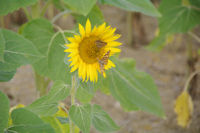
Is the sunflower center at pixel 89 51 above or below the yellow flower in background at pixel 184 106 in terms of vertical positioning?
above

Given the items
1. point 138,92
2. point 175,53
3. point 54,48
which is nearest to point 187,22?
point 138,92

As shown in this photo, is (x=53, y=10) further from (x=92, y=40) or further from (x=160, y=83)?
(x=92, y=40)

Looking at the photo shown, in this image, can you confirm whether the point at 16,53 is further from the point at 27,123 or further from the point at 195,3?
the point at 195,3

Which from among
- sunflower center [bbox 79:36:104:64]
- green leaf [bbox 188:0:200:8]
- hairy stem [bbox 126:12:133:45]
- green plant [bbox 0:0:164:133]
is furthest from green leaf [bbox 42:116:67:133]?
hairy stem [bbox 126:12:133:45]

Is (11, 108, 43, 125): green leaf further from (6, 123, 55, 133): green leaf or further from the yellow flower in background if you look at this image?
the yellow flower in background

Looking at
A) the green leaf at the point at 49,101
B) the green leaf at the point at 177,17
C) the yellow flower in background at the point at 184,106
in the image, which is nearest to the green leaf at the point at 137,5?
the green leaf at the point at 49,101

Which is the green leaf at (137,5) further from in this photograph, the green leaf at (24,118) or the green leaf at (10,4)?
the green leaf at (24,118)

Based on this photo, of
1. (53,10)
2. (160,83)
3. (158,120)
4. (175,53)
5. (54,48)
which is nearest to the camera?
(54,48)
